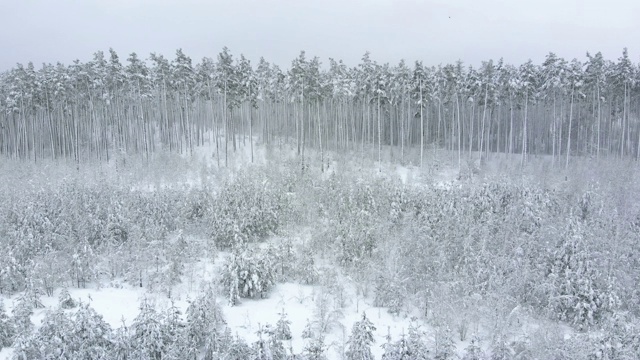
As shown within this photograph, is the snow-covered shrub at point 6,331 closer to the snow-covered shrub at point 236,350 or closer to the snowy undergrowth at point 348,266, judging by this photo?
the snowy undergrowth at point 348,266

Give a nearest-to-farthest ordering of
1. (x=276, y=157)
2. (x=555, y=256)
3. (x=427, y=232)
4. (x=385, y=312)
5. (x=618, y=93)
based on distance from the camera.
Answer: (x=385, y=312) → (x=555, y=256) → (x=427, y=232) → (x=276, y=157) → (x=618, y=93)

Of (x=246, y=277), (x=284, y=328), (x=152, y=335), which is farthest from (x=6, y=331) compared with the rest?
(x=284, y=328)

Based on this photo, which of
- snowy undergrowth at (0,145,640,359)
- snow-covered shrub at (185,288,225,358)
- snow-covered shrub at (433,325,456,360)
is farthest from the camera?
snowy undergrowth at (0,145,640,359)

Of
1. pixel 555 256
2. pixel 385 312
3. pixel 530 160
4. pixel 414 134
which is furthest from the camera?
pixel 414 134

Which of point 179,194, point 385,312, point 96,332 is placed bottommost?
point 385,312

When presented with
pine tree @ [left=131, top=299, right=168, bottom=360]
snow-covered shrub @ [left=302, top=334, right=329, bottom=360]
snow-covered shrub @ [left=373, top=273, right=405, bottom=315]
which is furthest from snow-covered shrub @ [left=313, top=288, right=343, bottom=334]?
pine tree @ [left=131, top=299, right=168, bottom=360]

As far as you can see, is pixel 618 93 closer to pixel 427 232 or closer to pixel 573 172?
pixel 573 172

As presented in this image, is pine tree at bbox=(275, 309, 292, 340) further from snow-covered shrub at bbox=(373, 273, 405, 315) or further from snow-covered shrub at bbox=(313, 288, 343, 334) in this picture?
snow-covered shrub at bbox=(373, 273, 405, 315)

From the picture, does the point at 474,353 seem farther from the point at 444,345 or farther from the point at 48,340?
the point at 48,340

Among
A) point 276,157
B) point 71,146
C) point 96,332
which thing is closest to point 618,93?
point 276,157
